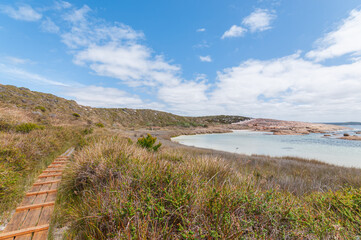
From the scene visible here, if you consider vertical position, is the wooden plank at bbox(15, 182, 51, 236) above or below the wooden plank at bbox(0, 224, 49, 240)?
below

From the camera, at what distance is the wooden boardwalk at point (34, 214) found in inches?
85.7

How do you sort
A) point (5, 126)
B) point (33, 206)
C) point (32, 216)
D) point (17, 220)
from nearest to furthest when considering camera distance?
point (17, 220) → point (32, 216) → point (33, 206) → point (5, 126)

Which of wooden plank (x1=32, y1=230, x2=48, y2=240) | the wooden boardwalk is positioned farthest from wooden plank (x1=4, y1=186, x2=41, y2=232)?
wooden plank (x1=32, y1=230, x2=48, y2=240)

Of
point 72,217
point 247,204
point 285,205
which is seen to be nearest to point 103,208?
point 72,217

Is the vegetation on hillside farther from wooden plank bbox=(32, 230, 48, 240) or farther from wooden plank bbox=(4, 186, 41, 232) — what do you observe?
wooden plank bbox=(32, 230, 48, 240)

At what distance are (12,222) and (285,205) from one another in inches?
172

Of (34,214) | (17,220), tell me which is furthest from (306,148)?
(17,220)

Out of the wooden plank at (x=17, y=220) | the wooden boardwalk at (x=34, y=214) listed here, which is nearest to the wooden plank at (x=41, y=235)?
the wooden boardwalk at (x=34, y=214)

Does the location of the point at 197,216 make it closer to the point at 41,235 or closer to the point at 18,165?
the point at 41,235

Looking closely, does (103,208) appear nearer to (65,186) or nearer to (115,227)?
(115,227)

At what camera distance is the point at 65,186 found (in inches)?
142

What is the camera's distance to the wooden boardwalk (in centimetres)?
218

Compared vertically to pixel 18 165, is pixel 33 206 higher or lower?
lower

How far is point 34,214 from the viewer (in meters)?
2.64
